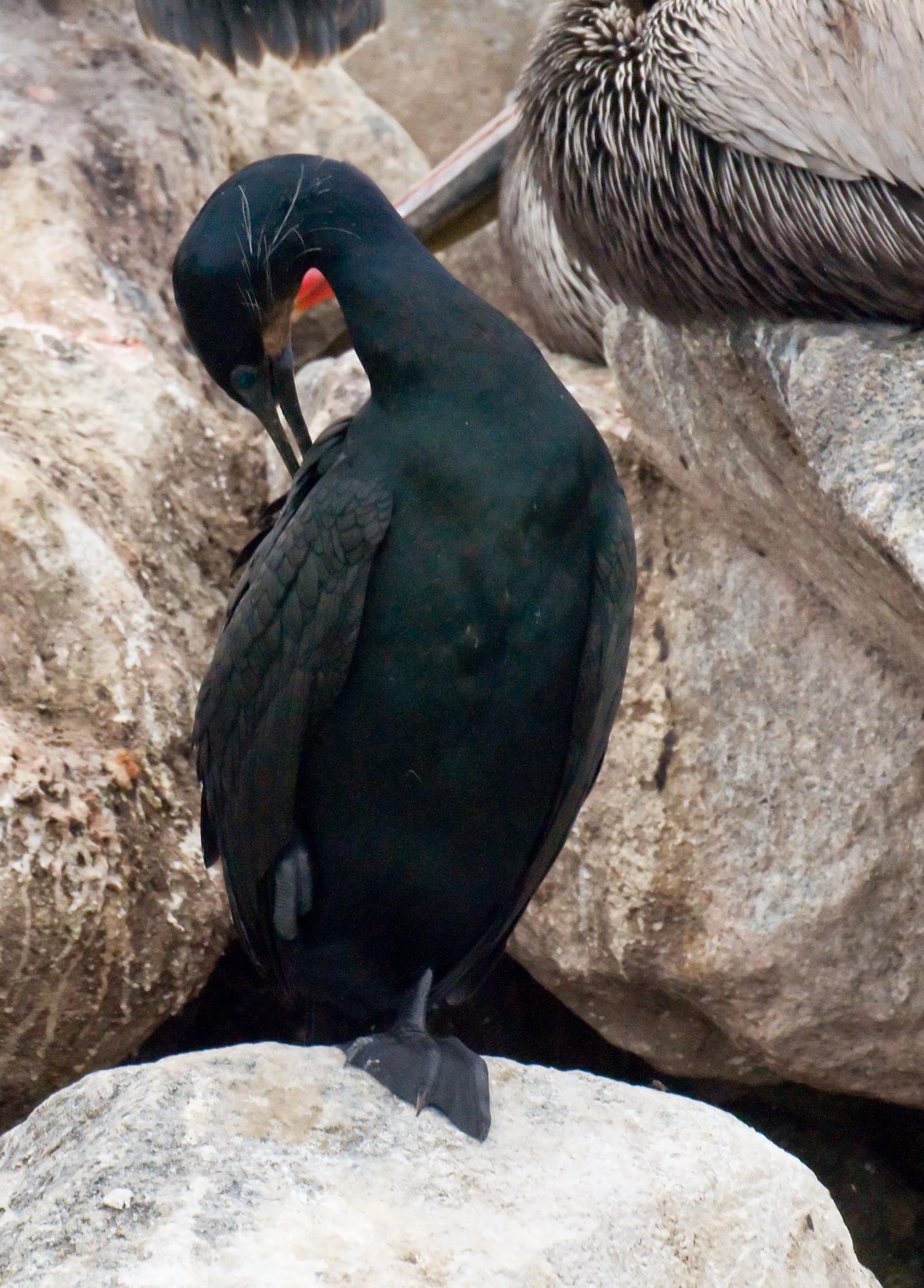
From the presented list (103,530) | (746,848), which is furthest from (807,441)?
(103,530)

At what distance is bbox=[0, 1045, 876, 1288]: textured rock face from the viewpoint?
5.96 feet

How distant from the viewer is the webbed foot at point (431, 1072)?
2201 mm

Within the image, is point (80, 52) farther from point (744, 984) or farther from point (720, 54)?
point (744, 984)

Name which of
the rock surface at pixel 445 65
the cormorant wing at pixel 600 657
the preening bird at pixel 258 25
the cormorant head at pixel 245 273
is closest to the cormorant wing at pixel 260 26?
the preening bird at pixel 258 25

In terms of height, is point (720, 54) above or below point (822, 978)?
above

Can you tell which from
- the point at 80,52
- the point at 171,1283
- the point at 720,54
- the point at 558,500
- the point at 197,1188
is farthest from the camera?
the point at 80,52

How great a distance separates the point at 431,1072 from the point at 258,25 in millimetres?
3218

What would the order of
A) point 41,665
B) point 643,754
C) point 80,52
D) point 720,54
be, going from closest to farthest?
point 720,54 → point 41,665 → point 643,754 → point 80,52

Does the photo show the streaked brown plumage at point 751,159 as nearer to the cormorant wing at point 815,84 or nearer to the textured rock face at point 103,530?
the cormorant wing at point 815,84

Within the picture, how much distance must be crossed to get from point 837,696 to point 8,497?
5.32ft

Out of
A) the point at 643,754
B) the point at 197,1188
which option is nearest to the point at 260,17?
the point at 643,754

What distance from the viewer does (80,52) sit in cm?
435

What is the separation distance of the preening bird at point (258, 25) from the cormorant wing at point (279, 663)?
2286mm

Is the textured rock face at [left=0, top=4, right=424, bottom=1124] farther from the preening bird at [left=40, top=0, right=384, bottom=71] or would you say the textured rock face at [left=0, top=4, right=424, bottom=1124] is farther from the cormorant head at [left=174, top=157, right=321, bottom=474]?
the cormorant head at [left=174, top=157, right=321, bottom=474]
